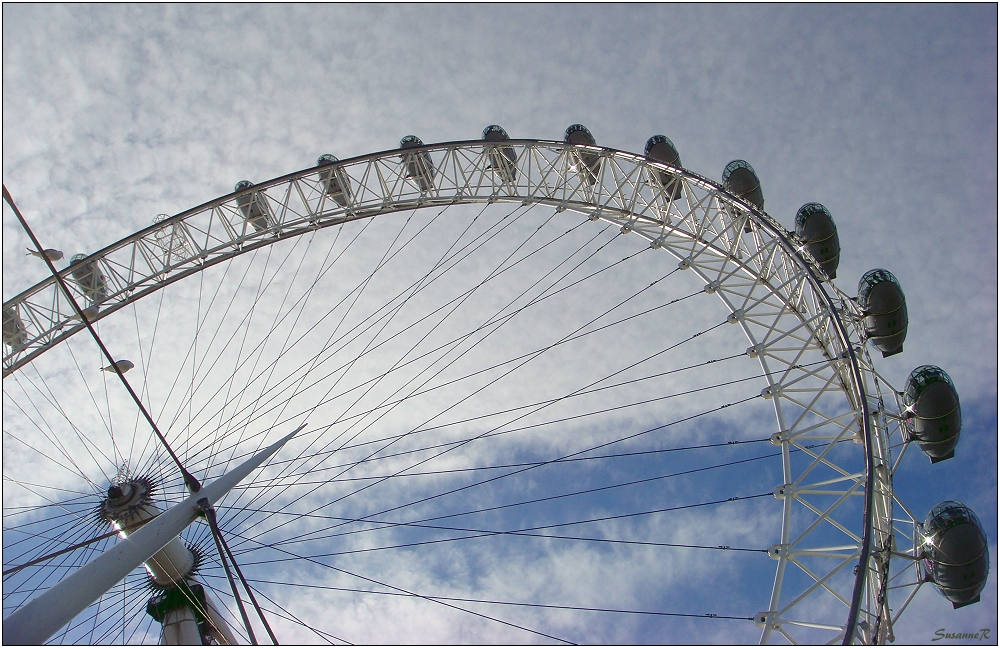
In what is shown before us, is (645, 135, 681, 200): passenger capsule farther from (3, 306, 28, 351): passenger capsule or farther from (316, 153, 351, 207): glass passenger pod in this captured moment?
(3, 306, 28, 351): passenger capsule

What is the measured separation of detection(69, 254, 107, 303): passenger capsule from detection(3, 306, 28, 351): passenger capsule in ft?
6.30

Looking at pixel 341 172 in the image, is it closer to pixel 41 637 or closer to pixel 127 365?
pixel 127 365

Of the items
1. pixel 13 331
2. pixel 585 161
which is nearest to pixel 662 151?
pixel 585 161

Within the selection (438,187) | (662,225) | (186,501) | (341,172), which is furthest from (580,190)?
(186,501)

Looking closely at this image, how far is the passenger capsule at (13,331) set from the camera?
20016 millimetres

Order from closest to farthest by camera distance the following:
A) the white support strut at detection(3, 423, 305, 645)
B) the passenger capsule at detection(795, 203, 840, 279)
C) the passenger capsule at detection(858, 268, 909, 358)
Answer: the white support strut at detection(3, 423, 305, 645) → the passenger capsule at detection(858, 268, 909, 358) → the passenger capsule at detection(795, 203, 840, 279)

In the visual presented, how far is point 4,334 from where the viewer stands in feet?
66.2

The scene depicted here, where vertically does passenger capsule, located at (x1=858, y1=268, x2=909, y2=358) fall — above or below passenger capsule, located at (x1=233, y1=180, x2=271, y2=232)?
below

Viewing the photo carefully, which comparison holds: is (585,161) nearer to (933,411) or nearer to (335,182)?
(335,182)

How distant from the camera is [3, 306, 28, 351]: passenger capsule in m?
20.0

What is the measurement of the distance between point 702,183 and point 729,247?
2110 mm

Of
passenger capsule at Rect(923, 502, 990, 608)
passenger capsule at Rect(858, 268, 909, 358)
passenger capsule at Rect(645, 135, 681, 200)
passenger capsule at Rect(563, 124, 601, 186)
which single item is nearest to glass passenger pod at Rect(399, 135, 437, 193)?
passenger capsule at Rect(563, 124, 601, 186)

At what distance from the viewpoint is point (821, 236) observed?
18.7m

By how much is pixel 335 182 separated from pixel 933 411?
58.5 feet
